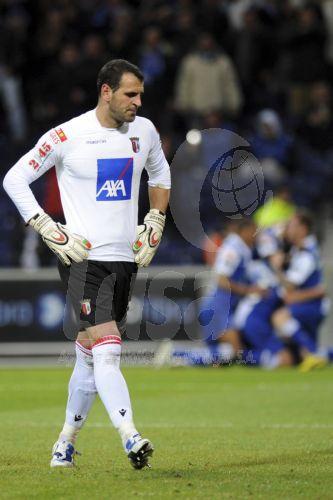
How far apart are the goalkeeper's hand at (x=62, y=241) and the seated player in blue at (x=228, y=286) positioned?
10339mm

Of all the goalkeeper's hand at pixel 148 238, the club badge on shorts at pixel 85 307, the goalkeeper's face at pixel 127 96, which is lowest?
the club badge on shorts at pixel 85 307

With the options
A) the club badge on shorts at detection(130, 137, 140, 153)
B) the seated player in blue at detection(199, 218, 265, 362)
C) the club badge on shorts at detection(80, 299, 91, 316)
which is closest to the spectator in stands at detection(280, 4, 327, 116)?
the seated player in blue at detection(199, 218, 265, 362)

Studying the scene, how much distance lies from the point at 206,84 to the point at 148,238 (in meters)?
12.5

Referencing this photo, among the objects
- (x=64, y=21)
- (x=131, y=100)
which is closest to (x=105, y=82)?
(x=131, y=100)

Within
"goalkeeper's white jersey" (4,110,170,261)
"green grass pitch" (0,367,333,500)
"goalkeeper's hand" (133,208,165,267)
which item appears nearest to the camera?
"green grass pitch" (0,367,333,500)

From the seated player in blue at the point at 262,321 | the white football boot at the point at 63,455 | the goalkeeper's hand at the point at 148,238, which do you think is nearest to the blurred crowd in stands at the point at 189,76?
the seated player in blue at the point at 262,321

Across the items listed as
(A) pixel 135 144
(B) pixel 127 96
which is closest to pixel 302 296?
(A) pixel 135 144

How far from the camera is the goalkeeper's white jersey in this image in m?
8.05

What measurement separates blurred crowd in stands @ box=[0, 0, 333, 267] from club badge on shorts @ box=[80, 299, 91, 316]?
11279 millimetres

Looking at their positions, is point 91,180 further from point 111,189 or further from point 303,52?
point 303,52

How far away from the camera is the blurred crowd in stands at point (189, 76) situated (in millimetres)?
20016

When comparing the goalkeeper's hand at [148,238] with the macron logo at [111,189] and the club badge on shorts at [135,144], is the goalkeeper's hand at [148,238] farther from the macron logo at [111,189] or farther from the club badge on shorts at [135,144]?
the club badge on shorts at [135,144]

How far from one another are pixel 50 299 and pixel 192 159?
9.45 feet

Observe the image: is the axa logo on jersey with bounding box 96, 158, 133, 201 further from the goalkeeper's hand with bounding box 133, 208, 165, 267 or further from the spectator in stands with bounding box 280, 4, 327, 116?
the spectator in stands with bounding box 280, 4, 327, 116
